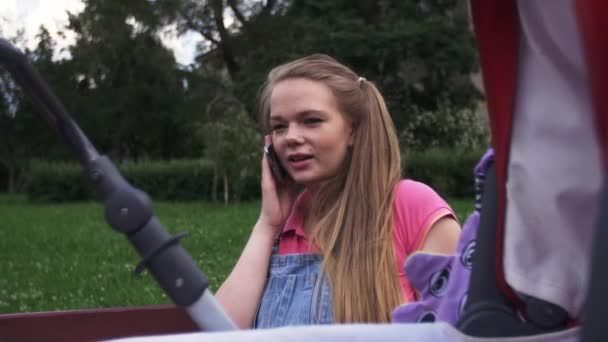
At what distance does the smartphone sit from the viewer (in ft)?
8.50

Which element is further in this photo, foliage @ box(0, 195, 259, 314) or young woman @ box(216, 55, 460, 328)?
foliage @ box(0, 195, 259, 314)

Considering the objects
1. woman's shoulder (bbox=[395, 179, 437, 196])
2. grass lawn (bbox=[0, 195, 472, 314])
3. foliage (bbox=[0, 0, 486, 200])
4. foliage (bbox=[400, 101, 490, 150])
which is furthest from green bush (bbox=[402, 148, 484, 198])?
woman's shoulder (bbox=[395, 179, 437, 196])

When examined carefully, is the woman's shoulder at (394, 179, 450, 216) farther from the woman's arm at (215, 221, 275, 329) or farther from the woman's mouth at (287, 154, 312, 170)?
the woman's arm at (215, 221, 275, 329)

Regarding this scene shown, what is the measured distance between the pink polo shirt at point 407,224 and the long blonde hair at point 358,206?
3cm

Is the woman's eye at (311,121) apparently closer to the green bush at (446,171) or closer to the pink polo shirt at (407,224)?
the pink polo shirt at (407,224)

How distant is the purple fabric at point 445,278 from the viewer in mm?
1416

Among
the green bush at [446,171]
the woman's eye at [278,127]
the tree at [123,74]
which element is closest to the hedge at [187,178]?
the green bush at [446,171]

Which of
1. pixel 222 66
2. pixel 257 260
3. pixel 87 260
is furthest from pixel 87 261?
pixel 222 66

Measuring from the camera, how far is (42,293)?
648 cm

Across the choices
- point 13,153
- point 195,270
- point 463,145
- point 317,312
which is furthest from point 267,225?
point 13,153

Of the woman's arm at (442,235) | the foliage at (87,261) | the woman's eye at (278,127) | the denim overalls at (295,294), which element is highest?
the woman's eye at (278,127)

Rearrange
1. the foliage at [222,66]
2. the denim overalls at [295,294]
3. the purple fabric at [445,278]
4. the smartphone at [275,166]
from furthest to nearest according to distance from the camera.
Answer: the foliage at [222,66] → the smartphone at [275,166] → the denim overalls at [295,294] → the purple fabric at [445,278]

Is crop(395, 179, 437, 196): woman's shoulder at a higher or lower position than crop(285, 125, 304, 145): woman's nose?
lower

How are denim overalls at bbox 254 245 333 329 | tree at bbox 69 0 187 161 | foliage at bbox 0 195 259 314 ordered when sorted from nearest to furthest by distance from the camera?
denim overalls at bbox 254 245 333 329, foliage at bbox 0 195 259 314, tree at bbox 69 0 187 161
